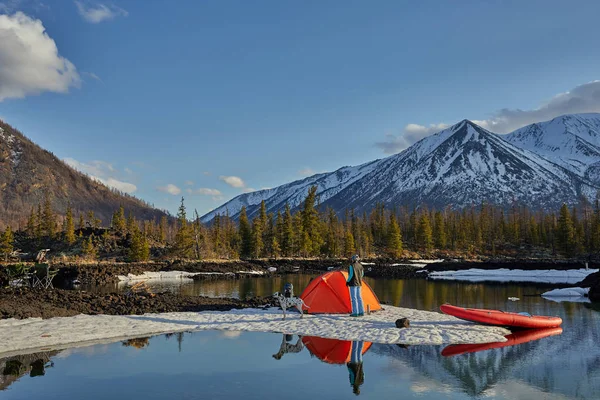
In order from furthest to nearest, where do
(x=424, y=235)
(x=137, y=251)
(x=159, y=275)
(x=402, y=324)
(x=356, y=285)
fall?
(x=424, y=235), (x=137, y=251), (x=159, y=275), (x=356, y=285), (x=402, y=324)

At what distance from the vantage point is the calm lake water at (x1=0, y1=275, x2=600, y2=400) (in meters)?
9.45

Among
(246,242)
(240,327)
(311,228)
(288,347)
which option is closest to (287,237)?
(311,228)

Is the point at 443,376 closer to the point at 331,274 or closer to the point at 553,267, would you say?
the point at 331,274

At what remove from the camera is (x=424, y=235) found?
10250cm

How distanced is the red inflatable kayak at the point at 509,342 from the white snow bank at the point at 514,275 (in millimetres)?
33414

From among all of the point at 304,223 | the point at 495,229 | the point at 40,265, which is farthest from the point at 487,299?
the point at 495,229

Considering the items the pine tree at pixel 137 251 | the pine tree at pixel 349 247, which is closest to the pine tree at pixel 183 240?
the pine tree at pixel 137 251

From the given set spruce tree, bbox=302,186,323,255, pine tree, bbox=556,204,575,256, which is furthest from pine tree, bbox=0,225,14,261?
pine tree, bbox=556,204,575,256

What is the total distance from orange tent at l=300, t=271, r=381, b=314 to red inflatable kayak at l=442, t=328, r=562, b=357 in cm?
589

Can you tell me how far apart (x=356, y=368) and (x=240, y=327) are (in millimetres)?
6479

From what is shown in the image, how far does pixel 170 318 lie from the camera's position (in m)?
18.0

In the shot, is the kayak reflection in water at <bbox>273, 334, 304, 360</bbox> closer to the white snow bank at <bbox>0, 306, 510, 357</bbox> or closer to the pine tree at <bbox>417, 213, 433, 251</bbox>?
the white snow bank at <bbox>0, 306, 510, 357</bbox>

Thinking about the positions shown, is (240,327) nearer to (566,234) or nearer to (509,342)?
(509,342)

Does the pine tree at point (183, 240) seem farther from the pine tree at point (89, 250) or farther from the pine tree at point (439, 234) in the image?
the pine tree at point (439, 234)
